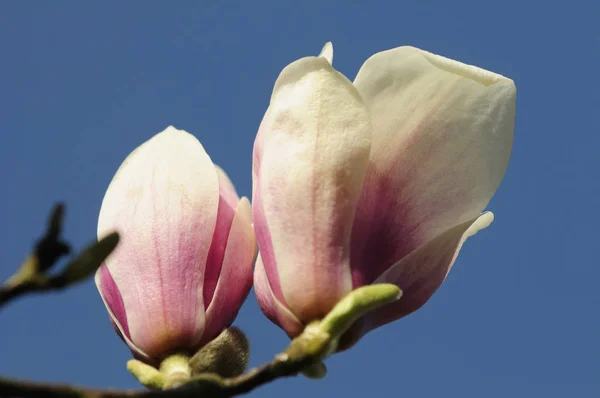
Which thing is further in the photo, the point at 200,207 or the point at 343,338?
the point at 200,207

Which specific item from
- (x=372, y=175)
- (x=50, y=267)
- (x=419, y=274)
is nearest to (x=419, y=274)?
(x=419, y=274)

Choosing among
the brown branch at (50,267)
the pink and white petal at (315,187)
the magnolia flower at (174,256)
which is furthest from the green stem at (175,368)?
the brown branch at (50,267)

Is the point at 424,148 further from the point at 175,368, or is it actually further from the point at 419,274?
the point at 175,368

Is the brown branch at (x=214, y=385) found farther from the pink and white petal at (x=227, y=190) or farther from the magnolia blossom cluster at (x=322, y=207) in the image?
the pink and white petal at (x=227, y=190)

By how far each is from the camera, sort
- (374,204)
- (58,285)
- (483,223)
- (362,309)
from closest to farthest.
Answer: (58,285), (362,309), (374,204), (483,223)

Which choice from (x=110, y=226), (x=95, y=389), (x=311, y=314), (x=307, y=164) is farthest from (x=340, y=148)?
(x=95, y=389)

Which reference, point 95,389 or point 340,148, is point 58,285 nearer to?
point 95,389

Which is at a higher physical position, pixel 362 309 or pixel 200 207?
pixel 200 207

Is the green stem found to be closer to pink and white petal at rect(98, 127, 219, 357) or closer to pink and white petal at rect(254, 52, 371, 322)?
pink and white petal at rect(98, 127, 219, 357)
